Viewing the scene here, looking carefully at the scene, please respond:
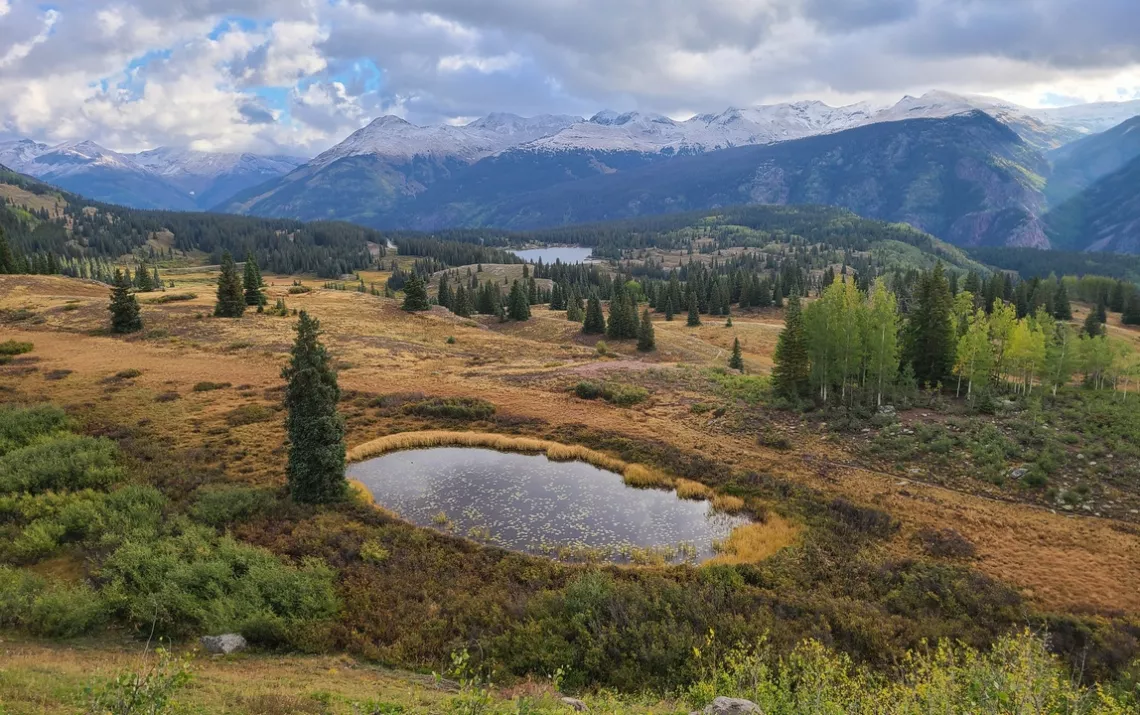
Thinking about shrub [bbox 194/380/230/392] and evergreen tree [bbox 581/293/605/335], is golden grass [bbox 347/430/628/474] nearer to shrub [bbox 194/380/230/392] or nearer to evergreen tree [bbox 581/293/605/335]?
shrub [bbox 194/380/230/392]

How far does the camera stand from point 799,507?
32188mm

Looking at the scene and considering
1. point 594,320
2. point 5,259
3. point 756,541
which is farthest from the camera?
point 5,259

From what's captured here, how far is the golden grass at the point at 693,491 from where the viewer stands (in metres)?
35.1

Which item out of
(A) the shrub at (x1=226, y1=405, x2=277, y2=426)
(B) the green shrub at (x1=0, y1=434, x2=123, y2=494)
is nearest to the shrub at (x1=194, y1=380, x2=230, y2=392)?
(A) the shrub at (x1=226, y1=405, x2=277, y2=426)

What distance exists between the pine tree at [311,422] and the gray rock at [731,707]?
2333 centimetres

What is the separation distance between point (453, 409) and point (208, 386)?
23.9 meters

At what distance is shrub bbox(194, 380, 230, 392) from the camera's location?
173ft

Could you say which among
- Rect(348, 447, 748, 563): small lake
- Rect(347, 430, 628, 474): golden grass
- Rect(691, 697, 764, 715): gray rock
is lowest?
Rect(348, 447, 748, 563): small lake

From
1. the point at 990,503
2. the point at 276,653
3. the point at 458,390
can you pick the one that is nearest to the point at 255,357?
the point at 458,390

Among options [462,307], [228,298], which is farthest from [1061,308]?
[228,298]

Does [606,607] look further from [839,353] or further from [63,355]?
[63,355]

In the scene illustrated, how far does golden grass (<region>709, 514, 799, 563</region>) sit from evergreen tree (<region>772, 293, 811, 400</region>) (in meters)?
24.5

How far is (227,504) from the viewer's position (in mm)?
28891

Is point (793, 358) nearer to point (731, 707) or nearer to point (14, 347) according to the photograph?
point (731, 707)
